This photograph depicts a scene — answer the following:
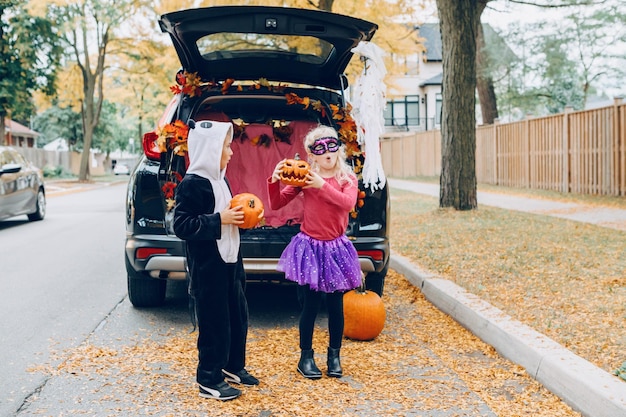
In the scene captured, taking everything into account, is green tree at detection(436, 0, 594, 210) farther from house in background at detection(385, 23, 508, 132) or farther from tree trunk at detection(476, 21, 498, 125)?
house in background at detection(385, 23, 508, 132)

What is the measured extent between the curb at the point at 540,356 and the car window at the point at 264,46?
2263 millimetres

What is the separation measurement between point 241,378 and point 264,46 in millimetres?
2958

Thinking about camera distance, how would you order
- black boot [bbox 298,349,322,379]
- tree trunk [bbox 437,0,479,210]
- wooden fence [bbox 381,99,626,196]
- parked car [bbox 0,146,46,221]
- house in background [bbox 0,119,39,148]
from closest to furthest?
1. black boot [bbox 298,349,322,379]
2. tree trunk [bbox 437,0,479,210]
3. parked car [bbox 0,146,46,221]
4. wooden fence [bbox 381,99,626,196]
5. house in background [bbox 0,119,39,148]

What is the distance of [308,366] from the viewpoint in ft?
13.6

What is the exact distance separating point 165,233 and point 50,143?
7098cm

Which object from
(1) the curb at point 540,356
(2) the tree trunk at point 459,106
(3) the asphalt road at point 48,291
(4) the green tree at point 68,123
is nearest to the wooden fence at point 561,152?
(2) the tree trunk at point 459,106

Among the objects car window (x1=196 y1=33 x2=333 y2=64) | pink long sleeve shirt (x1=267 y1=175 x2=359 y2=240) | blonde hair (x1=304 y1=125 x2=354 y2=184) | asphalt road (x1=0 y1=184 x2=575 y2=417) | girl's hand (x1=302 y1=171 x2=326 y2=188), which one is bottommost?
Result: asphalt road (x1=0 y1=184 x2=575 y2=417)

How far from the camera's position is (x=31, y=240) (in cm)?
Result: 1064

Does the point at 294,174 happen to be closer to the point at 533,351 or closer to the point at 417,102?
the point at 533,351

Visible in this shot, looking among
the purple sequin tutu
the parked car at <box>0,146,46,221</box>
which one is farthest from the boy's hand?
the parked car at <box>0,146,46,221</box>

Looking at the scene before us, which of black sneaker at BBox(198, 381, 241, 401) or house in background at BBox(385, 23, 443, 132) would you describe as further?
house in background at BBox(385, 23, 443, 132)

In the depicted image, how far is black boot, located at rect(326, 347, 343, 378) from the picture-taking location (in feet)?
13.6

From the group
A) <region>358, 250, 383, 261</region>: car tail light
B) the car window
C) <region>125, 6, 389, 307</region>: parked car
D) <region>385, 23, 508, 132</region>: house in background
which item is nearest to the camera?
<region>125, 6, 389, 307</region>: parked car

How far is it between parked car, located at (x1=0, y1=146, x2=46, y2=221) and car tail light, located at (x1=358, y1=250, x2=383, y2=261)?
339 inches
